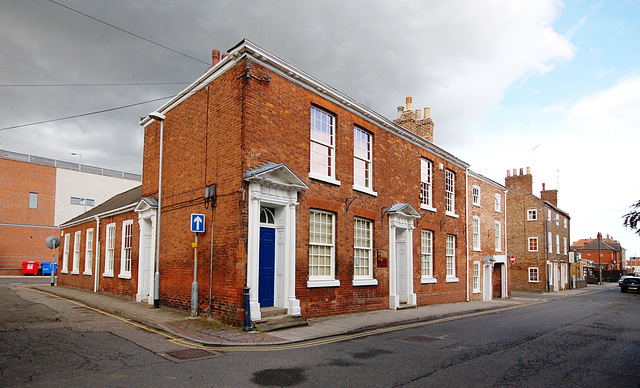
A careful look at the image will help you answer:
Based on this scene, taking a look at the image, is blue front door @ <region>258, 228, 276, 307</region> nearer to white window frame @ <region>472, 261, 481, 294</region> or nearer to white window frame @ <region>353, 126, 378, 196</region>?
white window frame @ <region>353, 126, 378, 196</region>

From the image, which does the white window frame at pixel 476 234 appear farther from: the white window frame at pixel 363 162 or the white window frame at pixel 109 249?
the white window frame at pixel 109 249

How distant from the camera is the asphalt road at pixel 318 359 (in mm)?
6309

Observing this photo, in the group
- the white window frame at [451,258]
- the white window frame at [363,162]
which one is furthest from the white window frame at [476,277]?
the white window frame at [363,162]

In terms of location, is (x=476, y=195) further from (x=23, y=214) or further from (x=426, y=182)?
(x=23, y=214)

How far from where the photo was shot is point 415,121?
21594 mm

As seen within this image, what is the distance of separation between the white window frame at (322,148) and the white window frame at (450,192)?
31.2 ft

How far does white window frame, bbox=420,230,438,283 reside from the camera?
18875 millimetres

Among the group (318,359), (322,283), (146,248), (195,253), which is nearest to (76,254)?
(146,248)

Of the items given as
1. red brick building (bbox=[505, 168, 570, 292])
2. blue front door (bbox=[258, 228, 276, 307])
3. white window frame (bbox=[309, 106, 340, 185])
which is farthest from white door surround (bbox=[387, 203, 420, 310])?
red brick building (bbox=[505, 168, 570, 292])

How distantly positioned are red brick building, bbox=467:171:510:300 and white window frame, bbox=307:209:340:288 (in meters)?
12.6

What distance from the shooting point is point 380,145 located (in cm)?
1653

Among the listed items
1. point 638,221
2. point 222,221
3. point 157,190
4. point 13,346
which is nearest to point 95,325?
point 13,346

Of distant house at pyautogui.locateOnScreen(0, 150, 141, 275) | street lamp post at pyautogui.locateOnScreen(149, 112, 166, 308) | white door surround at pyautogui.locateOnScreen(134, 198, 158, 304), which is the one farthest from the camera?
distant house at pyautogui.locateOnScreen(0, 150, 141, 275)

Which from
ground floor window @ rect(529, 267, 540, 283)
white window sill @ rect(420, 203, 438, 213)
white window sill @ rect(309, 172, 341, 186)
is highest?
white window sill @ rect(309, 172, 341, 186)
